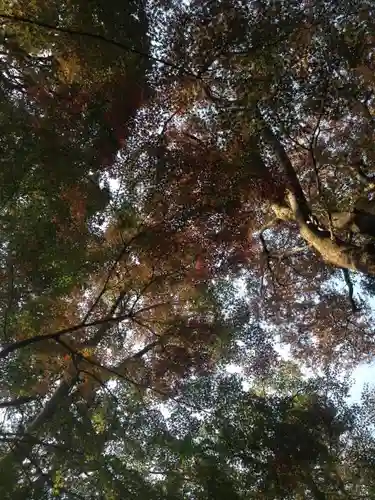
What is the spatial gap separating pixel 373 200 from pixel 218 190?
243 cm

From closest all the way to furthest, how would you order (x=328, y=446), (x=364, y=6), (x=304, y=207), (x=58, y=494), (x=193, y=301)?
(x=58, y=494) → (x=364, y=6) → (x=304, y=207) → (x=193, y=301) → (x=328, y=446)

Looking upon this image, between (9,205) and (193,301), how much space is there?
358 cm

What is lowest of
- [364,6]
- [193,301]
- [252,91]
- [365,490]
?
[365,490]

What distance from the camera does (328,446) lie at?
8867mm

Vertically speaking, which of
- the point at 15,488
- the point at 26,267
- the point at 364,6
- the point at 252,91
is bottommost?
the point at 15,488

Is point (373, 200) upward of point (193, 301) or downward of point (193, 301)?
upward

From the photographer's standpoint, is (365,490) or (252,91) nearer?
(252,91)

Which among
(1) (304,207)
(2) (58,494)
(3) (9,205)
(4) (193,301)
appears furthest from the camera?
(4) (193,301)

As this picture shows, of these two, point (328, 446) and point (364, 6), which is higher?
point (364, 6)

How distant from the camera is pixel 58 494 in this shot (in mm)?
5422

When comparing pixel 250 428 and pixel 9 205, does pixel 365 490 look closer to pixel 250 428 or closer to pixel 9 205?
pixel 250 428

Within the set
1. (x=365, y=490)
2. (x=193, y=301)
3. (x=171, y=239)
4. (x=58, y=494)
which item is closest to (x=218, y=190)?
(x=171, y=239)

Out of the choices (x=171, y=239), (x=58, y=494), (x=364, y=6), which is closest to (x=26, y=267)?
(x=171, y=239)

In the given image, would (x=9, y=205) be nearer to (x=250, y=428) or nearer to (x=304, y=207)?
(x=304, y=207)
